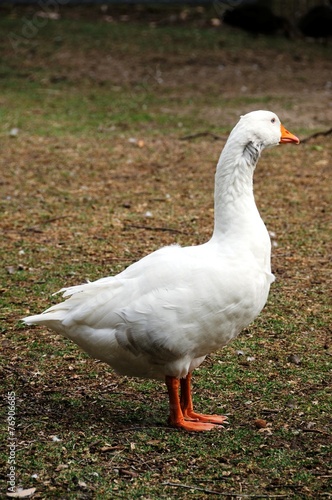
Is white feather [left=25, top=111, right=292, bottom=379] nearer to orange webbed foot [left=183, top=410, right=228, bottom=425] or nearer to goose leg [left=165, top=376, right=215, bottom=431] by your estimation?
goose leg [left=165, top=376, right=215, bottom=431]

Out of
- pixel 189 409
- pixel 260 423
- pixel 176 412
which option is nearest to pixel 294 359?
pixel 260 423

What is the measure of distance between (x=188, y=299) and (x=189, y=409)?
Answer: 73 centimetres

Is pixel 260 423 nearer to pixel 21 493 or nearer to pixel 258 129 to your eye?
pixel 21 493

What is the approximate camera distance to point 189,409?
436cm

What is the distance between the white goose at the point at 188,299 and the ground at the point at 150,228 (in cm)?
37

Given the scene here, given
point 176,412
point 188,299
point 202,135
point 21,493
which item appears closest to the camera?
point 21,493

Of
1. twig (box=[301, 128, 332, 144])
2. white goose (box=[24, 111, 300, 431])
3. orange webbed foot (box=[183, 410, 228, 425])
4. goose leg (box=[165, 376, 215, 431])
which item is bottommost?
twig (box=[301, 128, 332, 144])

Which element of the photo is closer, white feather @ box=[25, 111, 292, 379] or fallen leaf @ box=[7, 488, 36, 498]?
fallen leaf @ box=[7, 488, 36, 498]

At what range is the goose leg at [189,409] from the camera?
4.27 m

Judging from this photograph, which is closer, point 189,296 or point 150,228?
point 189,296

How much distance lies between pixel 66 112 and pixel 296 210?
503cm

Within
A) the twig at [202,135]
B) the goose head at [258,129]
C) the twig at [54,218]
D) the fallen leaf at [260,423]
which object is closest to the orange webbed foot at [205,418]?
the fallen leaf at [260,423]

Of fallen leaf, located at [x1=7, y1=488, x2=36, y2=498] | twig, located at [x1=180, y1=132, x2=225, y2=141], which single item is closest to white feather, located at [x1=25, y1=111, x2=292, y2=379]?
fallen leaf, located at [x1=7, y1=488, x2=36, y2=498]

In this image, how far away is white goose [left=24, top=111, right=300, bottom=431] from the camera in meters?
3.97
